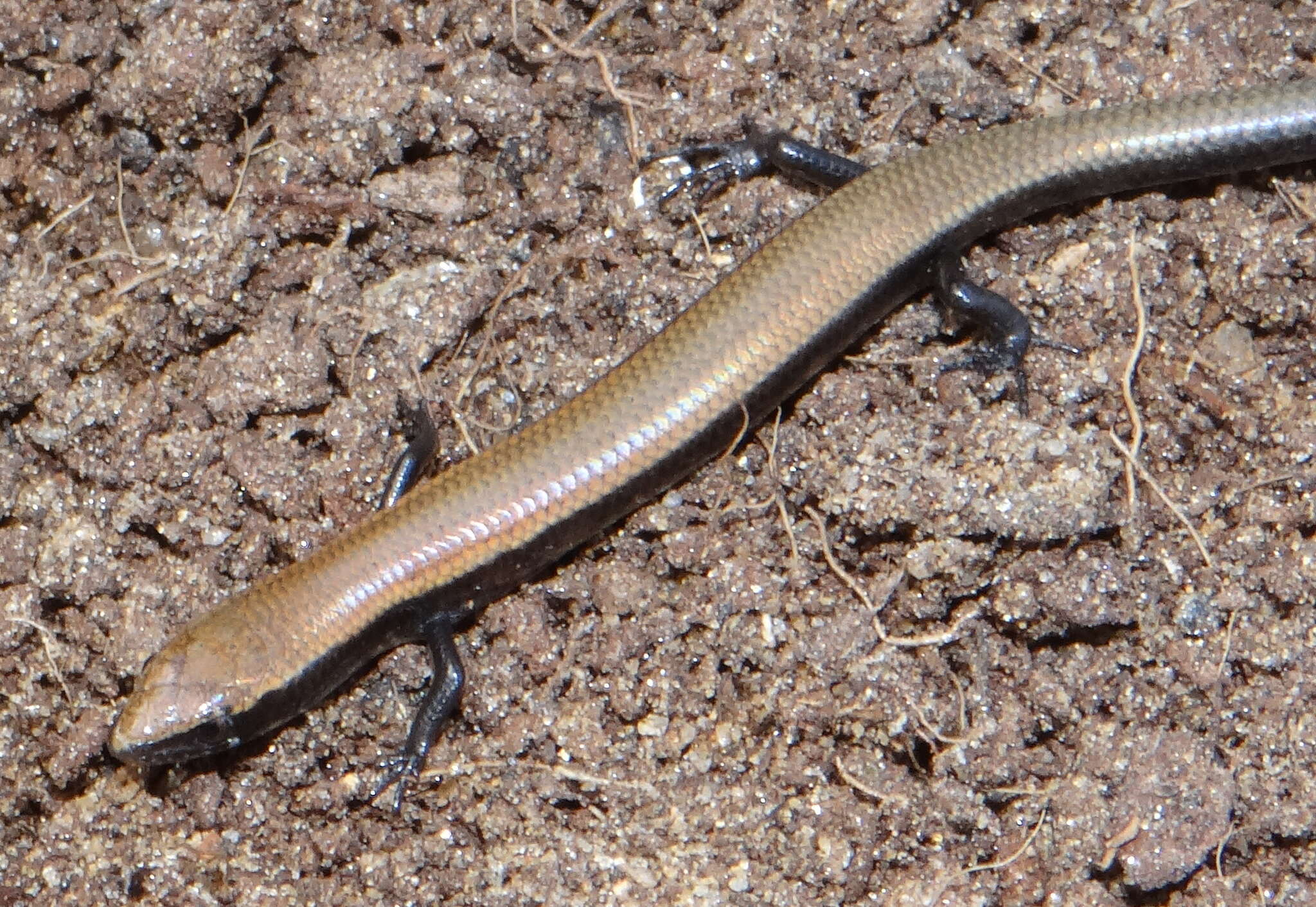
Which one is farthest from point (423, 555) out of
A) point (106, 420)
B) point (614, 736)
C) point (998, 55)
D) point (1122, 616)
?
point (998, 55)

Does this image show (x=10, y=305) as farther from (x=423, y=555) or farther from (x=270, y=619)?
(x=423, y=555)

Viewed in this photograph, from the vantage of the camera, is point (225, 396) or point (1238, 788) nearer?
point (1238, 788)

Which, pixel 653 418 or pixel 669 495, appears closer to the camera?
pixel 653 418

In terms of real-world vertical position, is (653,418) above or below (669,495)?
above
